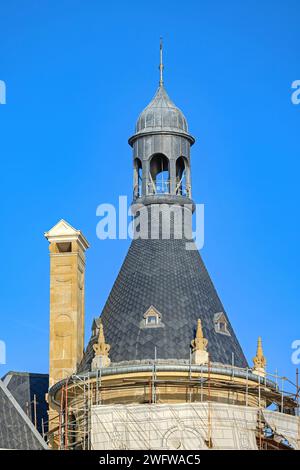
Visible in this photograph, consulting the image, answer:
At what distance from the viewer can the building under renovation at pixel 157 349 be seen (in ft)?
231

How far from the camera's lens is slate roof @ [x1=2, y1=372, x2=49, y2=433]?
80312 millimetres

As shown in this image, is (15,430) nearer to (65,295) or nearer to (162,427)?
(162,427)

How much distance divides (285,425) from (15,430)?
10.2 m

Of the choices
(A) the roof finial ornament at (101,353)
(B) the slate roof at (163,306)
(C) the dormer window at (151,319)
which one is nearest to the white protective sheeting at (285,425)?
(B) the slate roof at (163,306)

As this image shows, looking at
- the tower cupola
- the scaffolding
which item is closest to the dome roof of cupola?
the tower cupola

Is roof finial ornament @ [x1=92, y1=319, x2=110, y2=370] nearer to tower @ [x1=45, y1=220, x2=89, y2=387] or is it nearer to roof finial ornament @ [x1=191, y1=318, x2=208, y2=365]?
tower @ [x1=45, y1=220, x2=89, y2=387]

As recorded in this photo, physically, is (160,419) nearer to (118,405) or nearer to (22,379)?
(118,405)

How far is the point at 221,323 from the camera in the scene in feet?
250

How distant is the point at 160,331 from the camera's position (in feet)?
244

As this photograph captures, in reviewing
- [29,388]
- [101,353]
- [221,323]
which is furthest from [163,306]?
[29,388]
